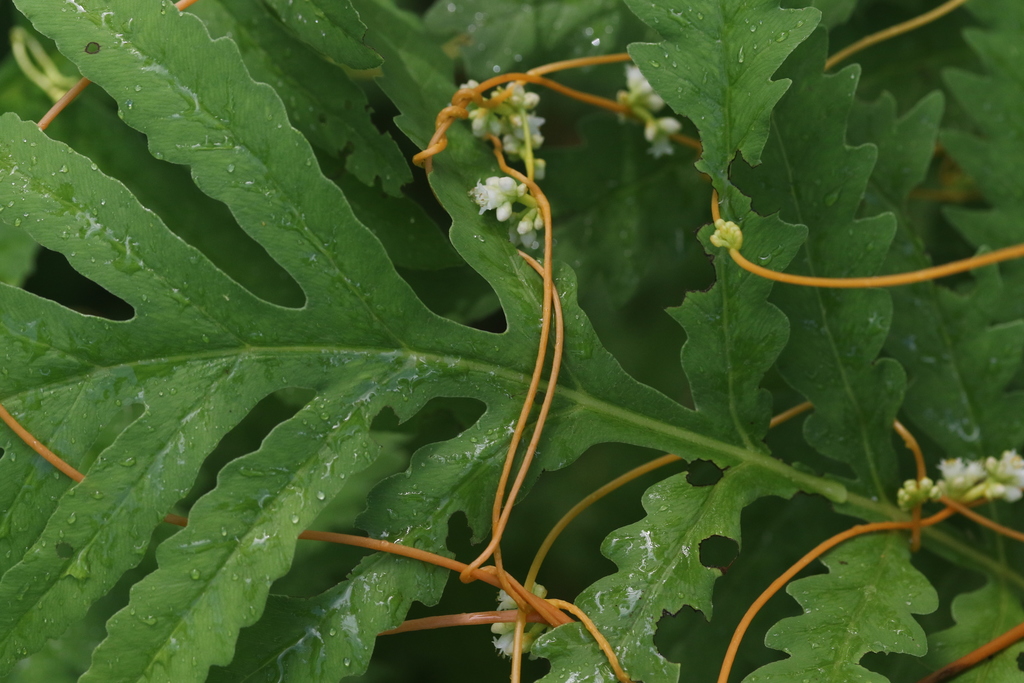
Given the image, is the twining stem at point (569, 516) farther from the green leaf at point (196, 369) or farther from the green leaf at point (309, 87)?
the green leaf at point (309, 87)

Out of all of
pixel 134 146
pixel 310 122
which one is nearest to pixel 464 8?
pixel 310 122

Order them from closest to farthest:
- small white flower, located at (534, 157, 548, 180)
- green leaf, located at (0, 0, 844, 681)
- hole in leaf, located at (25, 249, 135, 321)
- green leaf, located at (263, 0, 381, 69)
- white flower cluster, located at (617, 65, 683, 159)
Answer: green leaf, located at (0, 0, 844, 681), green leaf, located at (263, 0, 381, 69), small white flower, located at (534, 157, 548, 180), white flower cluster, located at (617, 65, 683, 159), hole in leaf, located at (25, 249, 135, 321)

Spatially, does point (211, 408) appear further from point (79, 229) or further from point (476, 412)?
point (476, 412)

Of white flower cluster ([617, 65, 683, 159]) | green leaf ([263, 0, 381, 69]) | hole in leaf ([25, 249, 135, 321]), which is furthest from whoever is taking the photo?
hole in leaf ([25, 249, 135, 321])

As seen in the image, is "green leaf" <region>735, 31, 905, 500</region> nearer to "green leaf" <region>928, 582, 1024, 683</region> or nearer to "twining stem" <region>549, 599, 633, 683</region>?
"green leaf" <region>928, 582, 1024, 683</region>

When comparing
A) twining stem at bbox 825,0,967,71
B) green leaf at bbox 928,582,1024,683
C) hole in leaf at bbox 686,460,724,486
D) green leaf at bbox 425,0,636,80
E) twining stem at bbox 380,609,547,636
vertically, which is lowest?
green leaf at bbox 928,582,1024,683

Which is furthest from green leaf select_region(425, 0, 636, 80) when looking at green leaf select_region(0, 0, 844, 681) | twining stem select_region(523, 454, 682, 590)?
twining stem select_region(523, 454, 682, 590)

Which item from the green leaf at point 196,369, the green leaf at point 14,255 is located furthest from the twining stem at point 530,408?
the green leaf at point 14,255
